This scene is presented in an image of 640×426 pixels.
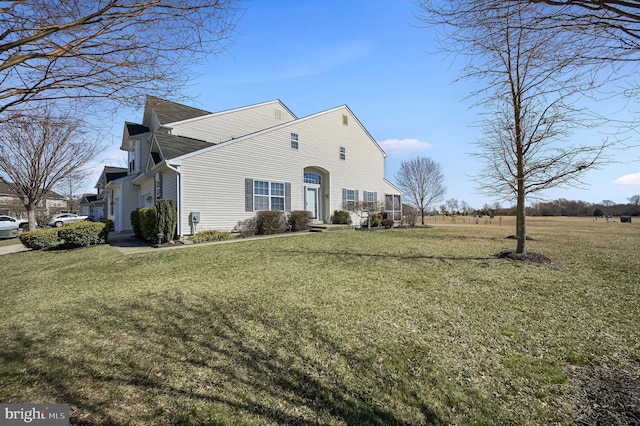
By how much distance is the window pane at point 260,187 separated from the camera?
14.0 metres

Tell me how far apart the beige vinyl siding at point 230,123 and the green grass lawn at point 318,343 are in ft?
40.5

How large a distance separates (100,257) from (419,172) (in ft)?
104

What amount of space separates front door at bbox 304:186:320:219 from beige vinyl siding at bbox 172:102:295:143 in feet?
21.1

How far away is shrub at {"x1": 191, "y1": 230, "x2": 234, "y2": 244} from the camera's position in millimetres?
11406

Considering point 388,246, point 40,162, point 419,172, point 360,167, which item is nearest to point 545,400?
point 388,246

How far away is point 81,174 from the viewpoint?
2142 centimetres

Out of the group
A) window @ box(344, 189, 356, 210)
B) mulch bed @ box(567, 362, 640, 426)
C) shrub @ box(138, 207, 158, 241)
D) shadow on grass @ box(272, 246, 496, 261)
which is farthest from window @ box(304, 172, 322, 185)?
mulch bed @ box(567, 362, 640, 426)

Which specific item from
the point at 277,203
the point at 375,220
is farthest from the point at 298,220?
the point at 375,220

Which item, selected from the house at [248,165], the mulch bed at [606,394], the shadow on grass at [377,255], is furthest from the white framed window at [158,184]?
the mulch bed at [606,394]

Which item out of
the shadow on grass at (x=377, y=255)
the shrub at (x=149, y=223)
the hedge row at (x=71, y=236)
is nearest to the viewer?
the shadow on grass at (x=377, y=255)

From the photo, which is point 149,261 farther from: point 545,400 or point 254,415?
point 545,400

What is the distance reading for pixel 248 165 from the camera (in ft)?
45.0

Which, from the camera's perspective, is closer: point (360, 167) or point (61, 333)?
point (61, 333)

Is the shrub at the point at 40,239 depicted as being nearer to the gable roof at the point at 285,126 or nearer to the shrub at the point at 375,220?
Result: the gable roof at the point at 285,126
